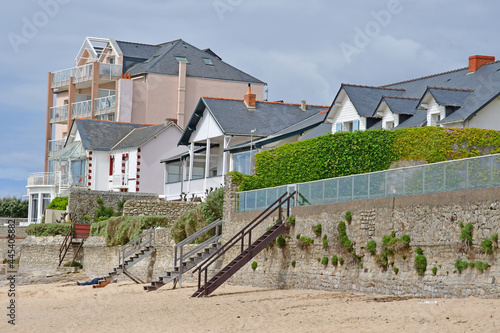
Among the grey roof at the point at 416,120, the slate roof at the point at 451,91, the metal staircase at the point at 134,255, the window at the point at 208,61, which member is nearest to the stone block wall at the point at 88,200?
the metal staircase at the point at 134,255

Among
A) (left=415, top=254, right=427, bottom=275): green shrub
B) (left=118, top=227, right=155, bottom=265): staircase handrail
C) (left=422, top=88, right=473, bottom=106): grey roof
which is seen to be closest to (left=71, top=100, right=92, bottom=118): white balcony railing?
(left=118, top=227, right=155, bottom=265): staircase handrail

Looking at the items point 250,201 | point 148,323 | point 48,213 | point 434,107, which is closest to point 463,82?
point 434,107

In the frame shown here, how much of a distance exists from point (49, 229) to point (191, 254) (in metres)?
19.0

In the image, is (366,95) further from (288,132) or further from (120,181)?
(120,181)

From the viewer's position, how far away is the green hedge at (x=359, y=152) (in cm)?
2608

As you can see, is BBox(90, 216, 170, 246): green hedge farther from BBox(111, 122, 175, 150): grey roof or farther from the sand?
BBox(111, 122, 175, 150): grey roof

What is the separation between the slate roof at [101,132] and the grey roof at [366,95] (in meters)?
22.9

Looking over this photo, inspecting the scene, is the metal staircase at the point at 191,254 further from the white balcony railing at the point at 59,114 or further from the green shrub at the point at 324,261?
the white balcony railing at the point at 59,114

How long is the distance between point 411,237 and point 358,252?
2211 millimetres

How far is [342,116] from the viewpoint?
3600 cm

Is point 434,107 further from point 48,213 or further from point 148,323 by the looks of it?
point 48,213

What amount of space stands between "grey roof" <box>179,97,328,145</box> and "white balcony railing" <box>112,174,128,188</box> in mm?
10434

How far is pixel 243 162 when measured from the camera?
123 feet

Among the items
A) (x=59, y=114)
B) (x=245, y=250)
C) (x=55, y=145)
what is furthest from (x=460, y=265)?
(x=55, y=145)
